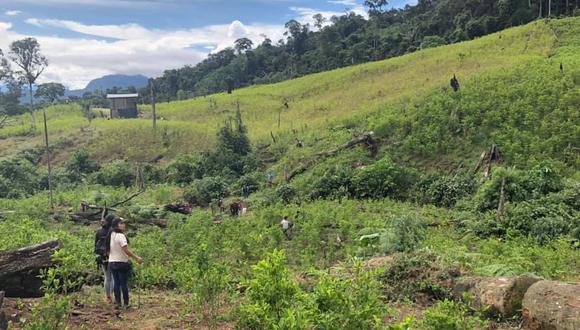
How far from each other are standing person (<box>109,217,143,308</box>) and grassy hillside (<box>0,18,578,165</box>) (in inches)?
743

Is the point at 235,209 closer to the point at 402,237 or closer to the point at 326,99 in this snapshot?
the point at 402,237

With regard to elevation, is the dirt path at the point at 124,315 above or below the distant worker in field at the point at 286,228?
above

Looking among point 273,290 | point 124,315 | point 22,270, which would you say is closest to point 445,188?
point 124,315

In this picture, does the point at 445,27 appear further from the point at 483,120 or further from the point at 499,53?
the point at 483,120

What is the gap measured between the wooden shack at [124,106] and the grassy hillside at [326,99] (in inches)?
141

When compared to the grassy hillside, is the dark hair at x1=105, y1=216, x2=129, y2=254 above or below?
below

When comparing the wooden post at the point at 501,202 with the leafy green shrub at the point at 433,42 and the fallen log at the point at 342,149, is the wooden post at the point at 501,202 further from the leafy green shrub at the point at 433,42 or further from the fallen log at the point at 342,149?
the leafy green shrub at the point at 433,42

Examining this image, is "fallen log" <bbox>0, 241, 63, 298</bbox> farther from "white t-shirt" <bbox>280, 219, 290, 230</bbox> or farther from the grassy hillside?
the grassy hillside

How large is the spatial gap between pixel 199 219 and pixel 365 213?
5.12 m

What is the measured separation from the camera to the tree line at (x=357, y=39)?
4466 cm

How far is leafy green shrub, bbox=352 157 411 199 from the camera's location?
1723cm

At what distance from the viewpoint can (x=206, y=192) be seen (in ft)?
70.8

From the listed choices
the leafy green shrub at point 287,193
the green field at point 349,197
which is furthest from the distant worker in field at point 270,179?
the leafy green shrub at point 287,193

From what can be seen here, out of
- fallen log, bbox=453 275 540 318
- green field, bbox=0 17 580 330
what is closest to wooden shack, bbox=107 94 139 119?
green field, bbox=0 17 580 330
